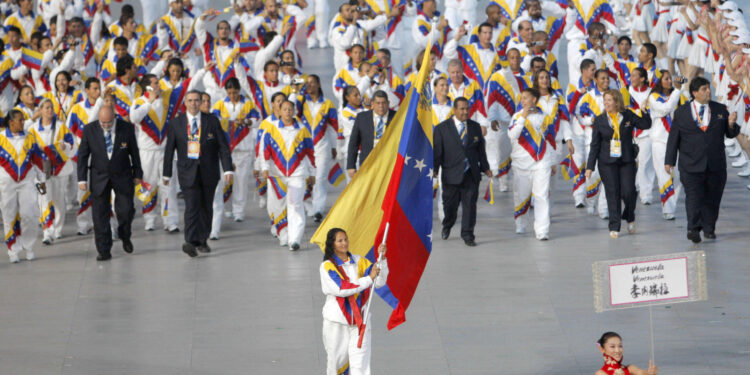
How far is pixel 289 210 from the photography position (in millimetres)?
15984

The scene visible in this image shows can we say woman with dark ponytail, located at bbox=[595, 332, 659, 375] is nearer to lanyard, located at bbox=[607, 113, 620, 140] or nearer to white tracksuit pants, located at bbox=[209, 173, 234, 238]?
lanyard, located at bbox=[607, 113, 620, 140]

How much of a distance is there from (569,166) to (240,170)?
4.42 metres

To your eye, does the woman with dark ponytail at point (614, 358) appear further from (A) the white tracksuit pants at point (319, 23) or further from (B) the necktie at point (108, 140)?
(A) the white tracksuit pants at point (319, 23)

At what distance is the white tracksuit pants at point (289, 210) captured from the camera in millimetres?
15930

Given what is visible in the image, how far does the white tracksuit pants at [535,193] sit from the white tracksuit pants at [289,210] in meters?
2.49

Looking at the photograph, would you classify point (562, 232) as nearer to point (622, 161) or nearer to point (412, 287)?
point (622, 161)

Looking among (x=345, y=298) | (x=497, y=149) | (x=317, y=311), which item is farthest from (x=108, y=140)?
(x=345, y=298)

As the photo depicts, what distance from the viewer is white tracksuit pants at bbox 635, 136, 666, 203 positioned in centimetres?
1766

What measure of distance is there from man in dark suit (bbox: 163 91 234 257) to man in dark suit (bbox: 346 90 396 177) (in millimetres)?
1572

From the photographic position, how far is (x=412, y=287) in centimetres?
1106

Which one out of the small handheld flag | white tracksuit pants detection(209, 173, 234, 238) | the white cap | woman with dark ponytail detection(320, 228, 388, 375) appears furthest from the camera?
the small handheld flag

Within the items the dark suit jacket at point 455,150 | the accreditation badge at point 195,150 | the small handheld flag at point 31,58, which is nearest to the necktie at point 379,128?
the dark suit jacket at point 455,150

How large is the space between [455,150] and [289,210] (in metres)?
Answer: 1.96

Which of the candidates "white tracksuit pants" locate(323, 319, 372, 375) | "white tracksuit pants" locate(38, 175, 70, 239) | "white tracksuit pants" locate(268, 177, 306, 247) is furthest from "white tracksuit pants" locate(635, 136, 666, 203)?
"white tracksuit pants" locate(323, 319, 372, 375)
